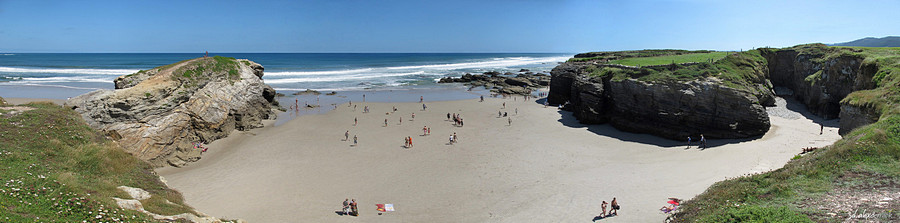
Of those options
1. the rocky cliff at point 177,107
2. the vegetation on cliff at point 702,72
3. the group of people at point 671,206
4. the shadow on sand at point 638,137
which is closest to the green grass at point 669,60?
the vegetation on cliff at point 702,72

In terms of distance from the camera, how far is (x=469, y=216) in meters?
14.4

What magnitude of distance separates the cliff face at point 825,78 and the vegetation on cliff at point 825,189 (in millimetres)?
4899

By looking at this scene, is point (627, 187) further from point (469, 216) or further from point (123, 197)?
point (123, 197)

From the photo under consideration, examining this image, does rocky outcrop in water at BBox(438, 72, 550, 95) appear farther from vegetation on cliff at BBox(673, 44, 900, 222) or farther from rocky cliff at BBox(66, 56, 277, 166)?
vegetation on cliff at BBox(673, 44, 900, 222)

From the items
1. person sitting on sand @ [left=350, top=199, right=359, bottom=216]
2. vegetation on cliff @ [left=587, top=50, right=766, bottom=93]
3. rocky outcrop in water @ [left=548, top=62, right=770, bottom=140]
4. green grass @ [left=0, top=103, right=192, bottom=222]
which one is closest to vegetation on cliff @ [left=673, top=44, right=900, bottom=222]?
person sitting on sand @ [left=350, top=199, right=359, bottom=216]

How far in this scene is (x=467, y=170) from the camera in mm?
19500

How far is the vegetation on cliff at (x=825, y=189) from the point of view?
842cm

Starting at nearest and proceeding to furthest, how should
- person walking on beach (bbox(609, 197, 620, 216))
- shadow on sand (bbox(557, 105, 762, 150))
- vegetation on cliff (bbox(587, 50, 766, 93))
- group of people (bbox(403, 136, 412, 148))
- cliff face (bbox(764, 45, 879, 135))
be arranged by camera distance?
person walking on beach (bbox(609, 197, 620, 216)) < cliff face (bbox(764, 45, 879, 135)) < shadow on sand (bbox(557, 105, 762, 150)) < group of people (bbox(403, 136, 412, 148)) < vegetation on cliff (bbox(587, 50, 766, 93))

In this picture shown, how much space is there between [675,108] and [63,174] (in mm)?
27769

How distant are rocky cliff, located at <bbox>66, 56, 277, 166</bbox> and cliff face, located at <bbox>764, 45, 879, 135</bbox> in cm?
2965

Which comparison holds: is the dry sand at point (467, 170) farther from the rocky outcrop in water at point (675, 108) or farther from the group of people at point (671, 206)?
the rocky outcrop in water at point (675, 108)

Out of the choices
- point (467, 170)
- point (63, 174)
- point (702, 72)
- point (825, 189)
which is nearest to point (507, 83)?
point (702, 72)

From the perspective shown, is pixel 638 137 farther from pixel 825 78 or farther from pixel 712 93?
pixel 825 78

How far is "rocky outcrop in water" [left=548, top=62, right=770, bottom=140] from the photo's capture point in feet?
77.2
